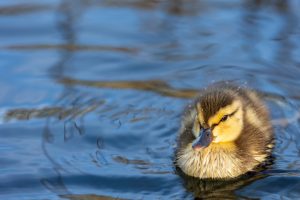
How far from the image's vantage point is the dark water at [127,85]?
452 cm

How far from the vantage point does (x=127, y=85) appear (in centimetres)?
580

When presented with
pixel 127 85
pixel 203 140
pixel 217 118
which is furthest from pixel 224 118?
pixel 127 85

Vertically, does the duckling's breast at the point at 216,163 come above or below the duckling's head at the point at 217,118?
below

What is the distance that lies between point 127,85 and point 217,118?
57.5 inches

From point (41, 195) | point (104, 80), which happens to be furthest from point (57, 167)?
point (104, 80)

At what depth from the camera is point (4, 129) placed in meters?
5.17

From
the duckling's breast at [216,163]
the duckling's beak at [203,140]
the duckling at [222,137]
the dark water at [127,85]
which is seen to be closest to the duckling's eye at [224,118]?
the duckling at [222,137]

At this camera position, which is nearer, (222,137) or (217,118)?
(217,118)

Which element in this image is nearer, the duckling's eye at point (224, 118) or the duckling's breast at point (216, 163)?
the duckling's eye at point (224, 118)

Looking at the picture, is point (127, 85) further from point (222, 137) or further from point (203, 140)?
point (203, 140)

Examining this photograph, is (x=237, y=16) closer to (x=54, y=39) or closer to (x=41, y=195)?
(x=54, y=39)

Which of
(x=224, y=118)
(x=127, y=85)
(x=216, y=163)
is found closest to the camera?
(x=224, y=118)

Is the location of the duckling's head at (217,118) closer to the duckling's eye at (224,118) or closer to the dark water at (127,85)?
the duckling's eye at (224,118)

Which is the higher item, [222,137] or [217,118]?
[217,118]
